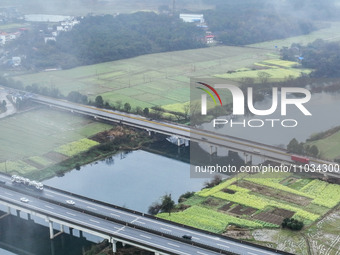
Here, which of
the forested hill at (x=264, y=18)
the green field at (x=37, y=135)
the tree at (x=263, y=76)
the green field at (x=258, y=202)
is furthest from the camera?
the forested hill at (x=264, y=18)

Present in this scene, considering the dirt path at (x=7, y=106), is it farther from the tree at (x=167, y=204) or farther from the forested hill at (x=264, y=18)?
the forested hill at (x=264, y=18)

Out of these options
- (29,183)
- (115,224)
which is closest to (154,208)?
(115,224)

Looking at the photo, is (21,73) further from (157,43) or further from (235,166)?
(235,166)

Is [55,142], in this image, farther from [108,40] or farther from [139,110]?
[108,40]

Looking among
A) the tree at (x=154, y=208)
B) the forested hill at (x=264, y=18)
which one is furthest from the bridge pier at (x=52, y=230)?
the forested hill at (x=264, y=18)

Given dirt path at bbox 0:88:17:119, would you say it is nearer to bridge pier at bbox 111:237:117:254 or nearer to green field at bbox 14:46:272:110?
green field at bbox 14:46:272:110

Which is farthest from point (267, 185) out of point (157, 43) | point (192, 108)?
point (157, 43)
